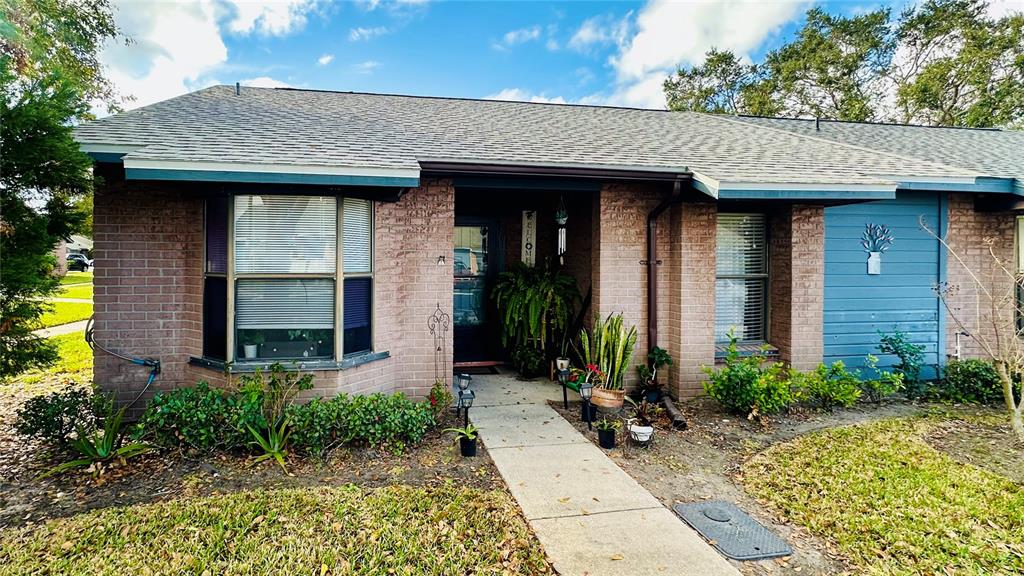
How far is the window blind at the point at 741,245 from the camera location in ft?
20.6

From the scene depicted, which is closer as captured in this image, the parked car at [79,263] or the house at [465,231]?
the house at [465,231]

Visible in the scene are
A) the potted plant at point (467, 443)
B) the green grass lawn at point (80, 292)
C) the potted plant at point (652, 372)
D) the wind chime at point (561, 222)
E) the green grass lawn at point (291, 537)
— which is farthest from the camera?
the green grass lawn at point (80, 292)

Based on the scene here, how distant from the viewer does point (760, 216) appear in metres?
6.38

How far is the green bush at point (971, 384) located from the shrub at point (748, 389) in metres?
2.44

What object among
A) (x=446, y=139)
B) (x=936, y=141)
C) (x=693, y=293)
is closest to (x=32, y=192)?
(x=446, y=139)

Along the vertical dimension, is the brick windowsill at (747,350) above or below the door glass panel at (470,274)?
below

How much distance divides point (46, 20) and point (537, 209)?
11.2 m

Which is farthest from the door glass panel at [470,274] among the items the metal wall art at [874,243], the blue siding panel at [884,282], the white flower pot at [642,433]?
the metal wall art at [874,243]

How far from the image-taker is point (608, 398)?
5512 millimetres

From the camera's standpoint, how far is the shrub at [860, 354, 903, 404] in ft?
19.4

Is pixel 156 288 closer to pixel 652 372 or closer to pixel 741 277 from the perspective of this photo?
pixel 652 372

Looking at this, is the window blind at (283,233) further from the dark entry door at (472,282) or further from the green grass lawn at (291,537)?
the dark entry door at (472,282)

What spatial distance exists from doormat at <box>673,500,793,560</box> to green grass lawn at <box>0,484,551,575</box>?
3.47 feet

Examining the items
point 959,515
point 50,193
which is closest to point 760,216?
point 959,515
